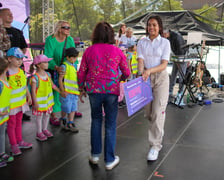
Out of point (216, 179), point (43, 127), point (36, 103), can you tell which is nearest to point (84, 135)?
point (43, 127)

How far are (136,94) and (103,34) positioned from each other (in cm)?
65

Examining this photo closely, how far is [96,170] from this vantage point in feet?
8.57

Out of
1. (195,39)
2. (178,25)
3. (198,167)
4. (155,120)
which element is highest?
(178,25)

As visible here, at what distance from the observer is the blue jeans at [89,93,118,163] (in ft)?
8.00

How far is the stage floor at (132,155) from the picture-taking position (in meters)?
2.53

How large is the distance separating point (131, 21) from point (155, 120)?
827 cm

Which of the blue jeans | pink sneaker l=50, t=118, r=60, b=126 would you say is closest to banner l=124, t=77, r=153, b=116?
the blue jeans

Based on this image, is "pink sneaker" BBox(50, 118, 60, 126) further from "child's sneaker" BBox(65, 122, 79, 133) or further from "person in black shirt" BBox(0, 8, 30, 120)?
"person in black shirt" BBox(0, 8, 30, 120)

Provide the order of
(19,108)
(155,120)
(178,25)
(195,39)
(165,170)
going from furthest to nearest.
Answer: (178,25)
(195,39)
(19,108)
(155,120)
(165,170)

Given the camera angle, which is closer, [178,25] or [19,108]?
[19,108]

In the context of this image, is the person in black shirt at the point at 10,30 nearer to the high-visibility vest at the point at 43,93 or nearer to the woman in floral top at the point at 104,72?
the high-visibility vest at the point at 43,93

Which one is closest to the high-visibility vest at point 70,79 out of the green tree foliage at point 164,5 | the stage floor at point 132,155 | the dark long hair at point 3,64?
the stage floor at point 132,155

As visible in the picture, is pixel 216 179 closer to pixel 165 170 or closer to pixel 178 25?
pixel 165 170

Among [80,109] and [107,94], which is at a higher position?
[107,94]
